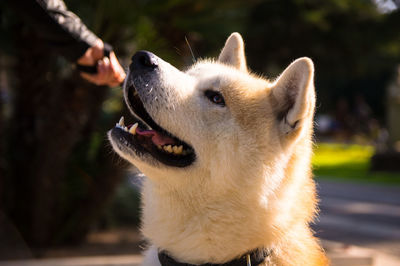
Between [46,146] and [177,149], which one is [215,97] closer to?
[177,149]

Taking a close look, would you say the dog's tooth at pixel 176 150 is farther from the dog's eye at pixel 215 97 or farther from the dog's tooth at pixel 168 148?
the dog's eye at pixel 215 97

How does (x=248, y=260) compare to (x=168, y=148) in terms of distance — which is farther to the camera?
(x=168, y=148)

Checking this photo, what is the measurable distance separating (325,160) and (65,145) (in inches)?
641

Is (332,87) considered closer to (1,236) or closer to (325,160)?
(325,160)

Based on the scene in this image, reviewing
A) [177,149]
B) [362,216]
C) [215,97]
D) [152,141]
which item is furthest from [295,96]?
[362,216]

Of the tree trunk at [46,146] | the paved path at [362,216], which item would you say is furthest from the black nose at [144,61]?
the paved path at [362,216]

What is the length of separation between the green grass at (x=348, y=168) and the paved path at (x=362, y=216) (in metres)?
1.00

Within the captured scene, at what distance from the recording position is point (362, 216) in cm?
1038

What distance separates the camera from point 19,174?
6738mm

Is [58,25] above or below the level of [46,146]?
above

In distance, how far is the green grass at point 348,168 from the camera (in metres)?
15.1

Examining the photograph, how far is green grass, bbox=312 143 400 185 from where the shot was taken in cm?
1507

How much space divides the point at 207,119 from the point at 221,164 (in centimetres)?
27

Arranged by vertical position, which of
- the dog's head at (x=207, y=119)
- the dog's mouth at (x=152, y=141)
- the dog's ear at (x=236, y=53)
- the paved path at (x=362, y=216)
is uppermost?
the dog's ear at (x=236, y=53)
